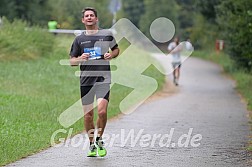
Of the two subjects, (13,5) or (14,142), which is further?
(13,5)

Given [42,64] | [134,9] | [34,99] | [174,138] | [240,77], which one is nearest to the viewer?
[174,138]

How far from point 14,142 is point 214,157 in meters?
3.21

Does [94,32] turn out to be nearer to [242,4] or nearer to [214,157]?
[214,157]

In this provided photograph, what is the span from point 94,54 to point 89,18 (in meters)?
0.54

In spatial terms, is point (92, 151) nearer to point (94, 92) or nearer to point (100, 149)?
point (100, 149)

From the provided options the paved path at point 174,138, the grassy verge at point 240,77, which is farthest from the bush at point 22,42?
the grassy verge at point 240,77

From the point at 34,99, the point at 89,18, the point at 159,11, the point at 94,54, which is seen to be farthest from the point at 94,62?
the point at 159,11

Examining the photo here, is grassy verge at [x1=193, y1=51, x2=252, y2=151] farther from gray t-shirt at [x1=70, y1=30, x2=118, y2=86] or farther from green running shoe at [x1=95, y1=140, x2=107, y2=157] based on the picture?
gray t-shirt at [x1=70, y1=30, x2=118, y2=86]

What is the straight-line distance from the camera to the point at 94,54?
10.3 meters

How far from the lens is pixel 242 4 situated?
23375mm

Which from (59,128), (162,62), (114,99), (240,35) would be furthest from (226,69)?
(59,128)

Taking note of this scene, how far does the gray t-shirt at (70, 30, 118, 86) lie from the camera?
33.9 feet

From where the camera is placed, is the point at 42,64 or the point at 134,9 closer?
the point at 42,64

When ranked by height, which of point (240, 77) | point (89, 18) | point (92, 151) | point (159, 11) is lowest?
point (240, 77)
